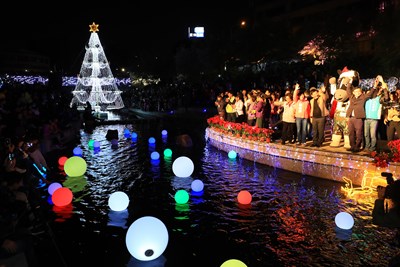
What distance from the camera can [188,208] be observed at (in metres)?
9.35

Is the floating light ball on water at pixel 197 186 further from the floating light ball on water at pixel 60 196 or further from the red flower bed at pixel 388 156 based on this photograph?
the red flower bed at pixel 388 156

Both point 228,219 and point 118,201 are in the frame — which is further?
point 118,201

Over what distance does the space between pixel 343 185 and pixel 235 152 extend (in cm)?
530

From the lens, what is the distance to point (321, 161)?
12398mm

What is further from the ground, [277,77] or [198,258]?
[277,77]

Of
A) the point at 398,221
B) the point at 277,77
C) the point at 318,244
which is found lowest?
the point at 318,244

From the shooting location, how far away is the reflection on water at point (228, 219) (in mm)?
6875

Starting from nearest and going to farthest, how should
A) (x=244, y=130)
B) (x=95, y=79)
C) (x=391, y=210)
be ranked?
(x=391, y=210) < (x=244, y=130) < (x=95, y=79)

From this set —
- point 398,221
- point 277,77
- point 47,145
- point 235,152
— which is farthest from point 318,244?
point 277,77

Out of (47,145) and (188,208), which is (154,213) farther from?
(47,145)

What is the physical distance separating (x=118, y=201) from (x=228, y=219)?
256cm

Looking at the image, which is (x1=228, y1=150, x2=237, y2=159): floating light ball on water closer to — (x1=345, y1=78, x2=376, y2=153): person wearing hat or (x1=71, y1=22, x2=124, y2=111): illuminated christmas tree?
(x1=345, y1=78, x2=376, y2=153): person wearing hat

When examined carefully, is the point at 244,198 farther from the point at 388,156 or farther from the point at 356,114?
the point at 356,114

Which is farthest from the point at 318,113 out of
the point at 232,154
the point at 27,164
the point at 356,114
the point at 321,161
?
the point at 27,164
